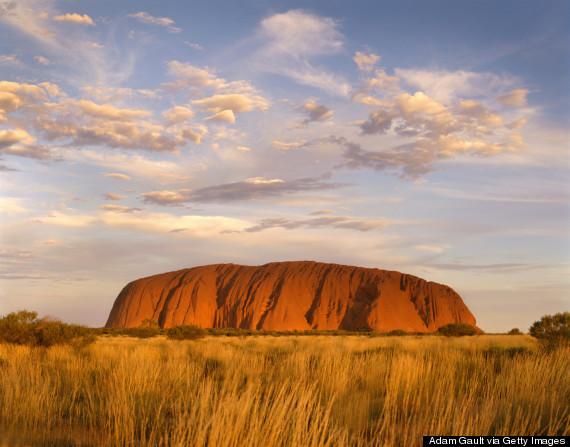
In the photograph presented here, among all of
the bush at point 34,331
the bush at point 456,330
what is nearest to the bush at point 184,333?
the bush at point 34,331

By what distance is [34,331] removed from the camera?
49.6 ft

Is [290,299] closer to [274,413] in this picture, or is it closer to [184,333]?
[184,333]

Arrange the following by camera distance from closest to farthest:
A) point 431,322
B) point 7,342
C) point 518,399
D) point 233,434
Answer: point 233,434, point 518,399, point 7,342, point 431,322

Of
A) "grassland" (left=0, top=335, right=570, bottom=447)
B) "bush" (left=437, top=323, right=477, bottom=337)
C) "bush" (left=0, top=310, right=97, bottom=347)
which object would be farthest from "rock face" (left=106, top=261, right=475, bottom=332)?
"grassland" (left=0, top=335, right=570, bottom=447)

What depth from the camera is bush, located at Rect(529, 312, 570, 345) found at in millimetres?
17609

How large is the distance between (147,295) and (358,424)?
7399 centimetres

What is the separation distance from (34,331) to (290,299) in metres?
52.5

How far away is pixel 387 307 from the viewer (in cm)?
6350

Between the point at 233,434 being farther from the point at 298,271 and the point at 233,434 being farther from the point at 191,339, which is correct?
the point at 298,271

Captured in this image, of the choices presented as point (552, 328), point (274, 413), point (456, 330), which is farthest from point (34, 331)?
point (456, 330)

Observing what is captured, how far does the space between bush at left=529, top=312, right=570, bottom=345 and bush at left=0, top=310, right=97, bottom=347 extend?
19.9 meters

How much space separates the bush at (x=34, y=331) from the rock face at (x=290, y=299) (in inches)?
1912

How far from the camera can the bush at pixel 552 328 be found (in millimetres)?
17609

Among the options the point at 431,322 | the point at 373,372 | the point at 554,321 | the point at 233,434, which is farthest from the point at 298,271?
the point at 233,434
